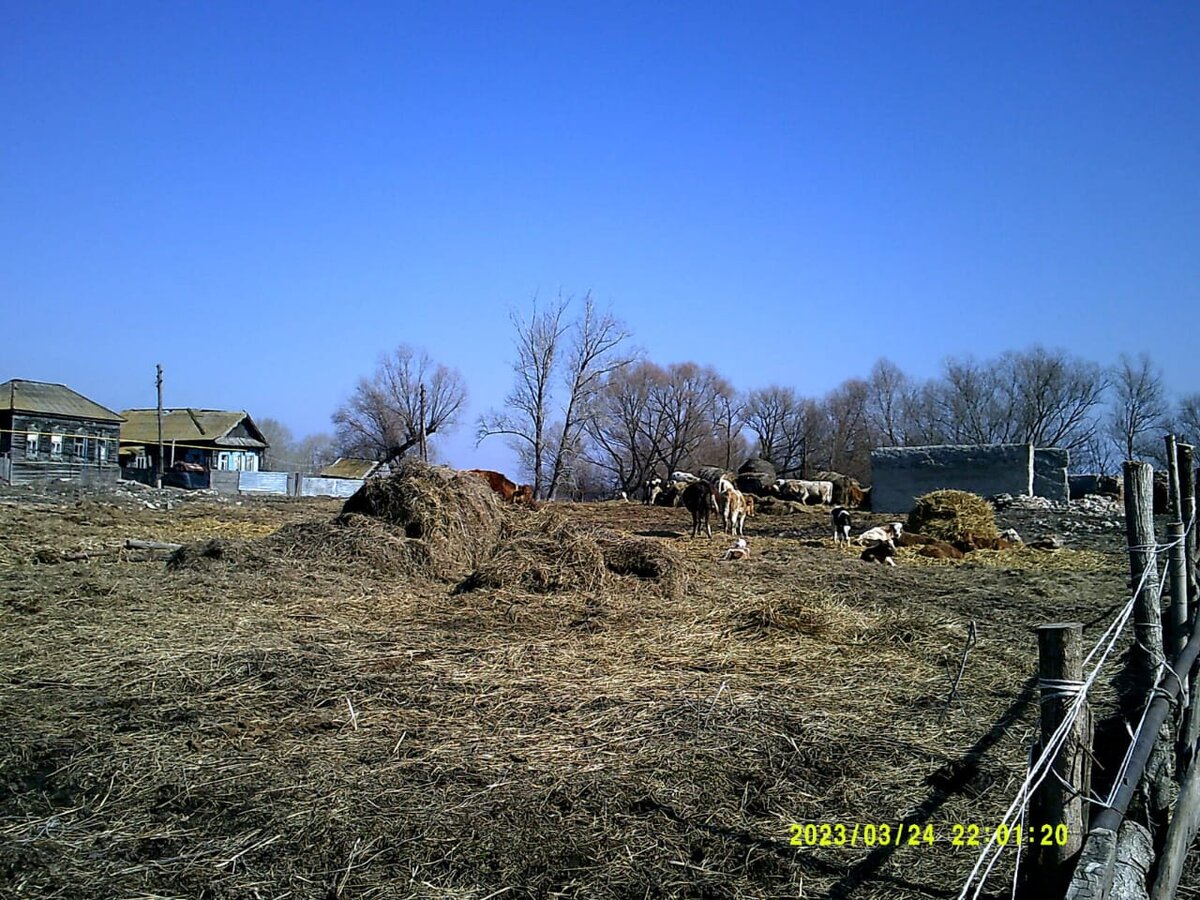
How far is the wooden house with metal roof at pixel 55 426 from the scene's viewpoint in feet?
142

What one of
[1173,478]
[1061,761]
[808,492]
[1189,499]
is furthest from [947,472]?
[1061,761]

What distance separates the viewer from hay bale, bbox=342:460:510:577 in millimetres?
11109

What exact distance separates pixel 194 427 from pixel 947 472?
49.6m

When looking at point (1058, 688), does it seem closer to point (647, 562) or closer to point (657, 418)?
point (647, 562)

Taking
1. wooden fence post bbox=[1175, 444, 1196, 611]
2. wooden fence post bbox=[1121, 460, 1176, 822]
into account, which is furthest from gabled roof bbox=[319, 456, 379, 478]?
wooden fence post bbox=[1121, 460, 1176, 822]

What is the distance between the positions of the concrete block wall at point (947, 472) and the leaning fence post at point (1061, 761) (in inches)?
953

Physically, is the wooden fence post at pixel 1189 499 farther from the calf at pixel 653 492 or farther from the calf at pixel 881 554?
the calf at pixel 653 492

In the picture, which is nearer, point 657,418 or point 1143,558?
point 1143,558

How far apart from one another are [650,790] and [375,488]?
364 inches

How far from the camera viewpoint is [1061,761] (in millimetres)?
2277

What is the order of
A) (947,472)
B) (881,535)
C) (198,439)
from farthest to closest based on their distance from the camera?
(198,439), (947,472), (881,535)

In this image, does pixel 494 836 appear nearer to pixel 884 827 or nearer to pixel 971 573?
pixel 884 827

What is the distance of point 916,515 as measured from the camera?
17.1 metres

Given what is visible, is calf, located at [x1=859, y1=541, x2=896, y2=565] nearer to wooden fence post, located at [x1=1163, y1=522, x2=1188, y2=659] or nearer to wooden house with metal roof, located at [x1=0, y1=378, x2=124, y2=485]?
wooden fence post, located at [x1=1163, y1=522, x2=1188, y2=659]
